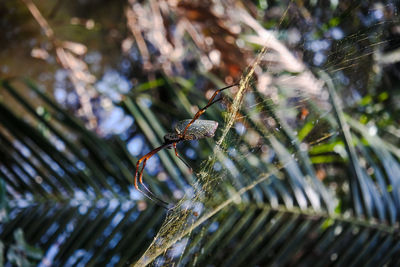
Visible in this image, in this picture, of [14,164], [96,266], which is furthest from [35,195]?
[96,266]

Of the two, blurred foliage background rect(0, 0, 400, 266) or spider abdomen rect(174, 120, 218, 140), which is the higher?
blurred foliage background rect(0, 0, 400, 266)

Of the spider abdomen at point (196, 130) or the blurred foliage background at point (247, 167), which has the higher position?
the blurred foliage background at point (247, 167)

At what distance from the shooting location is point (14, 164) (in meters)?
1.08

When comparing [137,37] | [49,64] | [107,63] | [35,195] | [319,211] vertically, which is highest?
[137,37]

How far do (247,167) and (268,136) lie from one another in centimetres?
18

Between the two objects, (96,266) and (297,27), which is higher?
(297,27)

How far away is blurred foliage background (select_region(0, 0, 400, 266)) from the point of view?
1.93 feet

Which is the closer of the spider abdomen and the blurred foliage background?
the spider abdomen

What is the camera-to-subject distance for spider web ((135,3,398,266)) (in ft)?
1.69

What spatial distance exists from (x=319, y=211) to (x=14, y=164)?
2.56ft

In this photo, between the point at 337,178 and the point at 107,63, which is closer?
the point at 337,178

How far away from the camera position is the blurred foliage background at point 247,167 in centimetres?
59

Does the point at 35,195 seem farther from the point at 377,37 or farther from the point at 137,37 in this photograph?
the point at 137,37

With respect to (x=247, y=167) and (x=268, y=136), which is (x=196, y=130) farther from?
(x=247, y=167)
